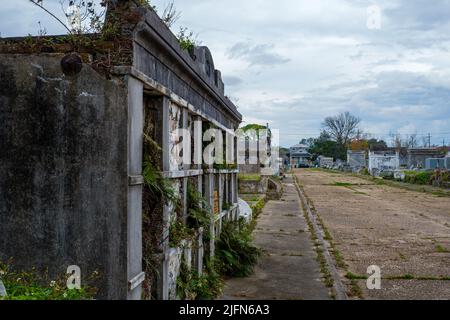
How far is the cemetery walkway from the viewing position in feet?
19.6

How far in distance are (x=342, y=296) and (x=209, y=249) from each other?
5.79 feet

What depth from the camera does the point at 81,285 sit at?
331 centimetres

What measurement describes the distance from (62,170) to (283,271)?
460 cm

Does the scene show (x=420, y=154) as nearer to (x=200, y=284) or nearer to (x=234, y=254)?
(x=234, y=254)

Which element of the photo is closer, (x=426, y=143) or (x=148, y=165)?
(x=148, y=165)

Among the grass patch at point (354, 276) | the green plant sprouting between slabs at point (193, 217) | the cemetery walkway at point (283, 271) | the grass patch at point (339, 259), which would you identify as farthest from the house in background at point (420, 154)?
the green plant sprouting between slabs at point (193, 217)

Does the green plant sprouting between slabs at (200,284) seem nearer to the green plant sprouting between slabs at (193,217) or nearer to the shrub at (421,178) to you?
the green plant sprouting between slabs at (193,217)

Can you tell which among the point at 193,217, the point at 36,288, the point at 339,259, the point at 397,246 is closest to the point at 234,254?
the point at 193,217

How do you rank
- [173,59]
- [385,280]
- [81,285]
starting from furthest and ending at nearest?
1. [385,280]
2. [173,59]
3. [81,285]

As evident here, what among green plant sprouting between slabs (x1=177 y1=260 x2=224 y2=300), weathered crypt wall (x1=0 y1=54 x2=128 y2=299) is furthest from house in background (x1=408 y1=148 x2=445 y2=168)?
weathered crypt wall (x1=0 y1=54 x2=128 y2=299)

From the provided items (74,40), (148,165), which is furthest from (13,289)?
(74,40)

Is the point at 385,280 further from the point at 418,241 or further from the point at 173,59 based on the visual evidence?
the point at 173,59

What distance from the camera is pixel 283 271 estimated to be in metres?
7.18

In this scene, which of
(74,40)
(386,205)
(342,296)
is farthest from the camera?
(386,205)
